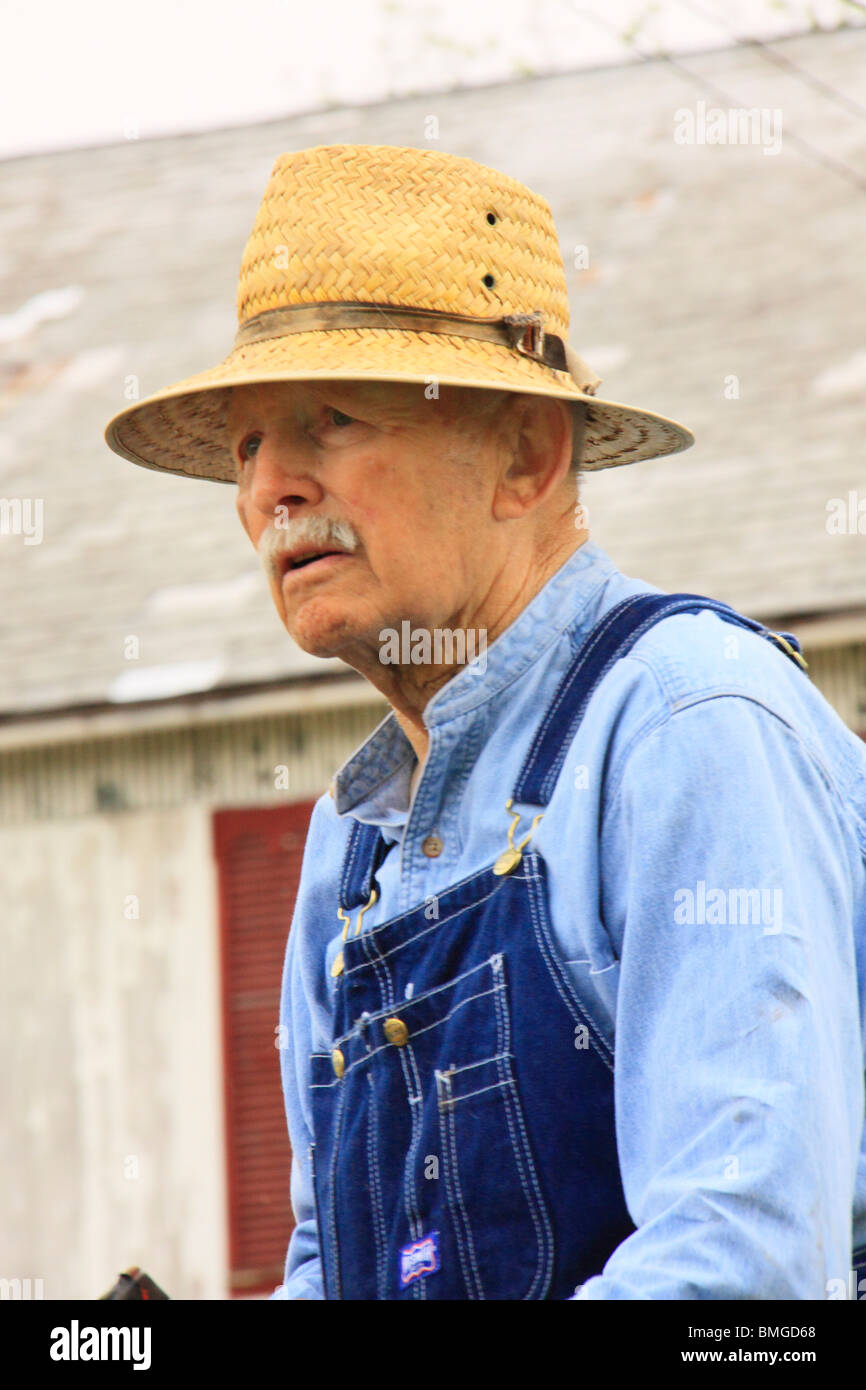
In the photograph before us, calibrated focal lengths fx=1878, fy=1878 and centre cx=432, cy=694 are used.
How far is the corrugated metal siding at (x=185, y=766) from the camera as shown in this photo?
29.9 feet

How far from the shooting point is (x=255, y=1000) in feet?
31.2

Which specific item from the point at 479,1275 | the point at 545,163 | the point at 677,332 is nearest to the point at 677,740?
the point at 479,1275

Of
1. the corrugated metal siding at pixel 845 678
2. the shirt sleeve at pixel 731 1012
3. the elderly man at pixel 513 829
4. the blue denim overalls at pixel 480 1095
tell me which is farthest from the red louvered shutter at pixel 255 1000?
the shirt sleeve at pixel 731 1012

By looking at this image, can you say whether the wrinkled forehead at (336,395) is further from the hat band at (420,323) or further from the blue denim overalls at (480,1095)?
the blue denim overalls at (480,1095)

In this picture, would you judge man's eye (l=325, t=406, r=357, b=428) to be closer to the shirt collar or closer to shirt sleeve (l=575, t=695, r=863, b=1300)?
the shirt collar

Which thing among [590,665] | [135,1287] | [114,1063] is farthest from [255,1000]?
[590,665]

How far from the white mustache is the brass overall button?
573 millimetres

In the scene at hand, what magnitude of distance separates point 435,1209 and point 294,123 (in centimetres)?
1269

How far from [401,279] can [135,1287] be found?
1.28 metres

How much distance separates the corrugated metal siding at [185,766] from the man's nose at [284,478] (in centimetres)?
650

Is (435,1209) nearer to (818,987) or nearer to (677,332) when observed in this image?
(818,987)

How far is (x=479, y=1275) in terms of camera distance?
197 cm

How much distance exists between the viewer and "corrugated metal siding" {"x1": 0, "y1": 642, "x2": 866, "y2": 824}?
9.12 m

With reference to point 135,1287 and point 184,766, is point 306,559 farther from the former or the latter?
point 184,766
